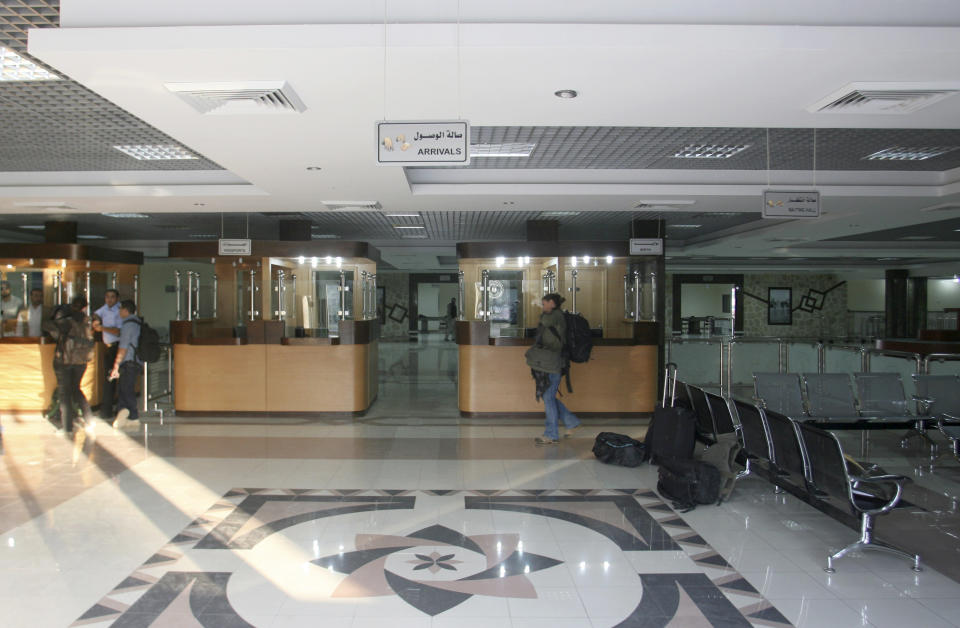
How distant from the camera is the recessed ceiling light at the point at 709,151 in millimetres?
6441

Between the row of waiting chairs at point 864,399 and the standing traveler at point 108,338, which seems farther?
the standing traveler at point 108,338

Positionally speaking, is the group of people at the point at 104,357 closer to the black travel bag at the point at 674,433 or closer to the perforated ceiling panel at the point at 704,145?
the perforated ceiling panel at the point at 704,145

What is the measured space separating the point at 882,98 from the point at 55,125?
20.7 feet

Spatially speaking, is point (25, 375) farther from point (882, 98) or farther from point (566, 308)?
point (882, 98)

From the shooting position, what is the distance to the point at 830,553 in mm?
3971

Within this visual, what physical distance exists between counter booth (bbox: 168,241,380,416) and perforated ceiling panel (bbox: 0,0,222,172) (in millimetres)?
2275

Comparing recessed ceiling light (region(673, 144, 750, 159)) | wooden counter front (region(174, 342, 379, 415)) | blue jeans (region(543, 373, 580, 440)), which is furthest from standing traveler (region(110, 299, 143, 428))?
recessed ceiling light (region(673, 144, 750, 159))

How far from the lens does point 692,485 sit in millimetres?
5023

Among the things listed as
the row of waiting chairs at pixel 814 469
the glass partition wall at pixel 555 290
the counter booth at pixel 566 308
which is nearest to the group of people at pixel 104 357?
the counter booth at pixel 566 308

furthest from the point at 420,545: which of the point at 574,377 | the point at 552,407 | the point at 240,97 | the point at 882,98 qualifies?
the point at 574,377

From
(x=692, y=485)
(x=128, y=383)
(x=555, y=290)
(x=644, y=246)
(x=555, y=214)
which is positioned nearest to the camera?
(x=692, y=485)

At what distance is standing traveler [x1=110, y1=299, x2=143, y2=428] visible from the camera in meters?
8.14

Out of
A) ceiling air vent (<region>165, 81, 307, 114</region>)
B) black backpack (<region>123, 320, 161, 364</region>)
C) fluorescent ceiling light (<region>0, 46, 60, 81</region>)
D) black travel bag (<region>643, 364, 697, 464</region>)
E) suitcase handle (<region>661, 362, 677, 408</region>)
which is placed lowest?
black travel bag (<region>643, 364, 697, 464</region>)

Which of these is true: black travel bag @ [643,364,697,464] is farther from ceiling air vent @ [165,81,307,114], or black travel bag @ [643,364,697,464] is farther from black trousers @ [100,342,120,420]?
black trousers @ [100,342,120,420]
